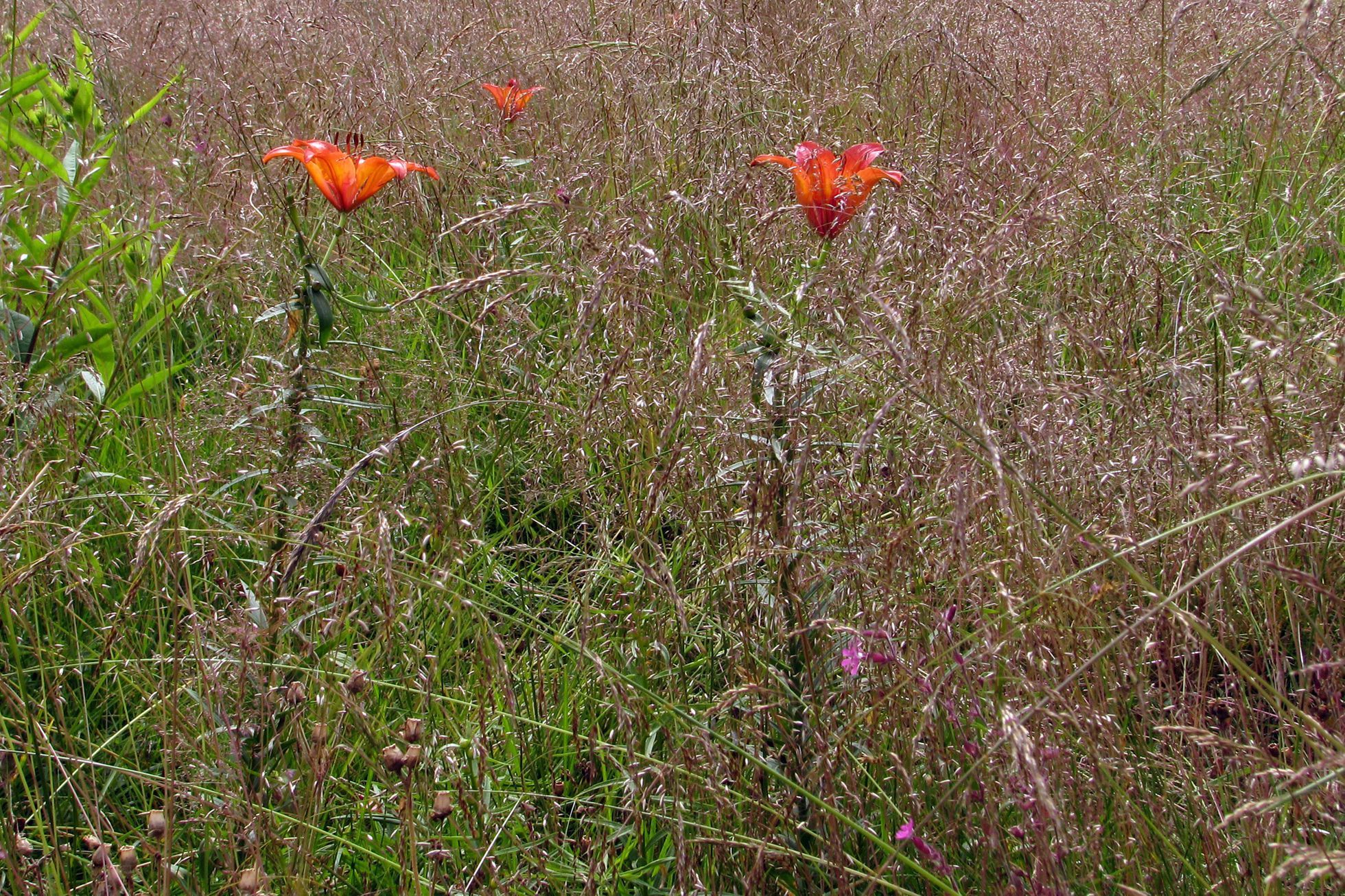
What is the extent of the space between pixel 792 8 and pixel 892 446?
2811mm

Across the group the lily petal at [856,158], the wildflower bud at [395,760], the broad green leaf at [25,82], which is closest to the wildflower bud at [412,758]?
the wildflower bud at [395,760]

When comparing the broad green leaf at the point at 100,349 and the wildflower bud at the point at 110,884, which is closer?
the wildflower bud at the point at 110,884

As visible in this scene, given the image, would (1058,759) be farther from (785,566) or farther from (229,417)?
(229,417)

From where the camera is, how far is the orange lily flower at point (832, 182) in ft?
5.26

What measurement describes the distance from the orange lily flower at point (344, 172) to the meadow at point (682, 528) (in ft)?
0.23

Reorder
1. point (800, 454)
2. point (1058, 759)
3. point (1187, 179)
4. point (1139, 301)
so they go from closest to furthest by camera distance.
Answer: point (1058, 759) → point (800, 454) → point (1139, 301) → point (1187, 179)

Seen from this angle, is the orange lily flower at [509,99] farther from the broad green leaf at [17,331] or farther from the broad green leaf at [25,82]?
the broad green leaf at [17,331]

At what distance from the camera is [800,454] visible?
44.4 inches

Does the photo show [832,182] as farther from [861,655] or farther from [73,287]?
[73,287]

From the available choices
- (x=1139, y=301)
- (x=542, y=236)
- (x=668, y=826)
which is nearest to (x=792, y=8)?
(x=542, y=236)

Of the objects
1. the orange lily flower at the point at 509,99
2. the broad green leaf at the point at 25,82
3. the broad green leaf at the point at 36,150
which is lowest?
the orange lily flower at the point at 509,99

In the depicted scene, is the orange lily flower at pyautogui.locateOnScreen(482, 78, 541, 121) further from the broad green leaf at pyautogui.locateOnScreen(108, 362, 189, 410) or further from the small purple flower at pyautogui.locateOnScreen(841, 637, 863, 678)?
the small purple flower at pyautogui.locateOnScreen(841, 637, 863, 678)

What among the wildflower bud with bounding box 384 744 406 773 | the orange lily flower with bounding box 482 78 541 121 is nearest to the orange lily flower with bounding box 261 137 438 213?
the orange lily flower with bounding box 482 78 541 121

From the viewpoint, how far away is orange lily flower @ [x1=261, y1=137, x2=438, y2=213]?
169cm
